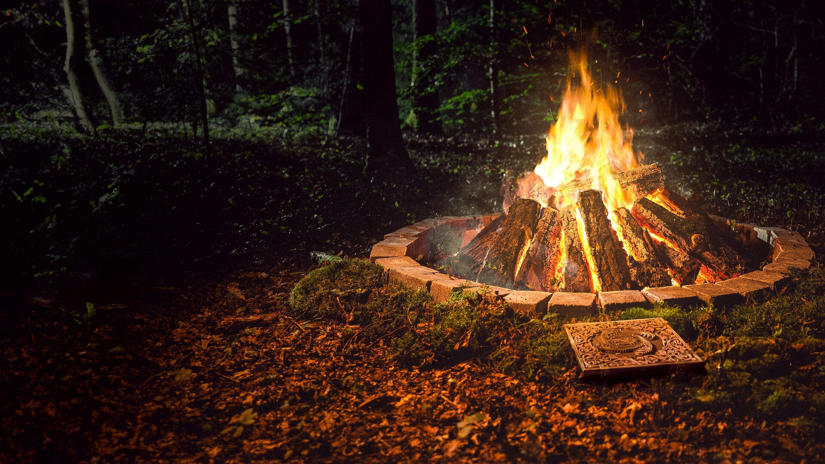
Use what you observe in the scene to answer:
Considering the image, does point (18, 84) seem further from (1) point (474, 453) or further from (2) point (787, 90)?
(2) point (787, 90)

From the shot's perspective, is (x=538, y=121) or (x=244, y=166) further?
(x=538, y=121)

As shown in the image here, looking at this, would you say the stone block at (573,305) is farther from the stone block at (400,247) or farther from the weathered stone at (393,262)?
the stone block at (400,247)

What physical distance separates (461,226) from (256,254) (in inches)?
96.3

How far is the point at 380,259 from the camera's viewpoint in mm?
4672

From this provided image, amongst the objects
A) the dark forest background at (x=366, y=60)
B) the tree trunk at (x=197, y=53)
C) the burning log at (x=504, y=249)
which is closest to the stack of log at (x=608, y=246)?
the burning log at (x=504, y=249)

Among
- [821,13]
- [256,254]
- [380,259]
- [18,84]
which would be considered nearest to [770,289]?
[380,259]

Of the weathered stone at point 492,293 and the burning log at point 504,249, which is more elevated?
the burning log at point 504,249

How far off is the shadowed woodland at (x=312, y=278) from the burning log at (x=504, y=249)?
0.75 metres

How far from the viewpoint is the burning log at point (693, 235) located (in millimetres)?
4273

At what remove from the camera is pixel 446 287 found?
13.0ft

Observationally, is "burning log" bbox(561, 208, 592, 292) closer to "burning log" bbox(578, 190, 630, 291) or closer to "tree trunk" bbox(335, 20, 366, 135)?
"burning log" bbox(578, 190, 630, 291)

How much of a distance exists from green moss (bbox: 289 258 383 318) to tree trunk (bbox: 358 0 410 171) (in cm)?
385

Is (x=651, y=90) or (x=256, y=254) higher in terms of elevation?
(x=651, y=90)

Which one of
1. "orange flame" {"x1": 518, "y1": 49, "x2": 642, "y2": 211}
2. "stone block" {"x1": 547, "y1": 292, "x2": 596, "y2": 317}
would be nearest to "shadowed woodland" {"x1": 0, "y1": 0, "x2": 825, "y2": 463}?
"stone block" {"x1": 547, "y1": 292, "x2": 596, "y2": 317}
